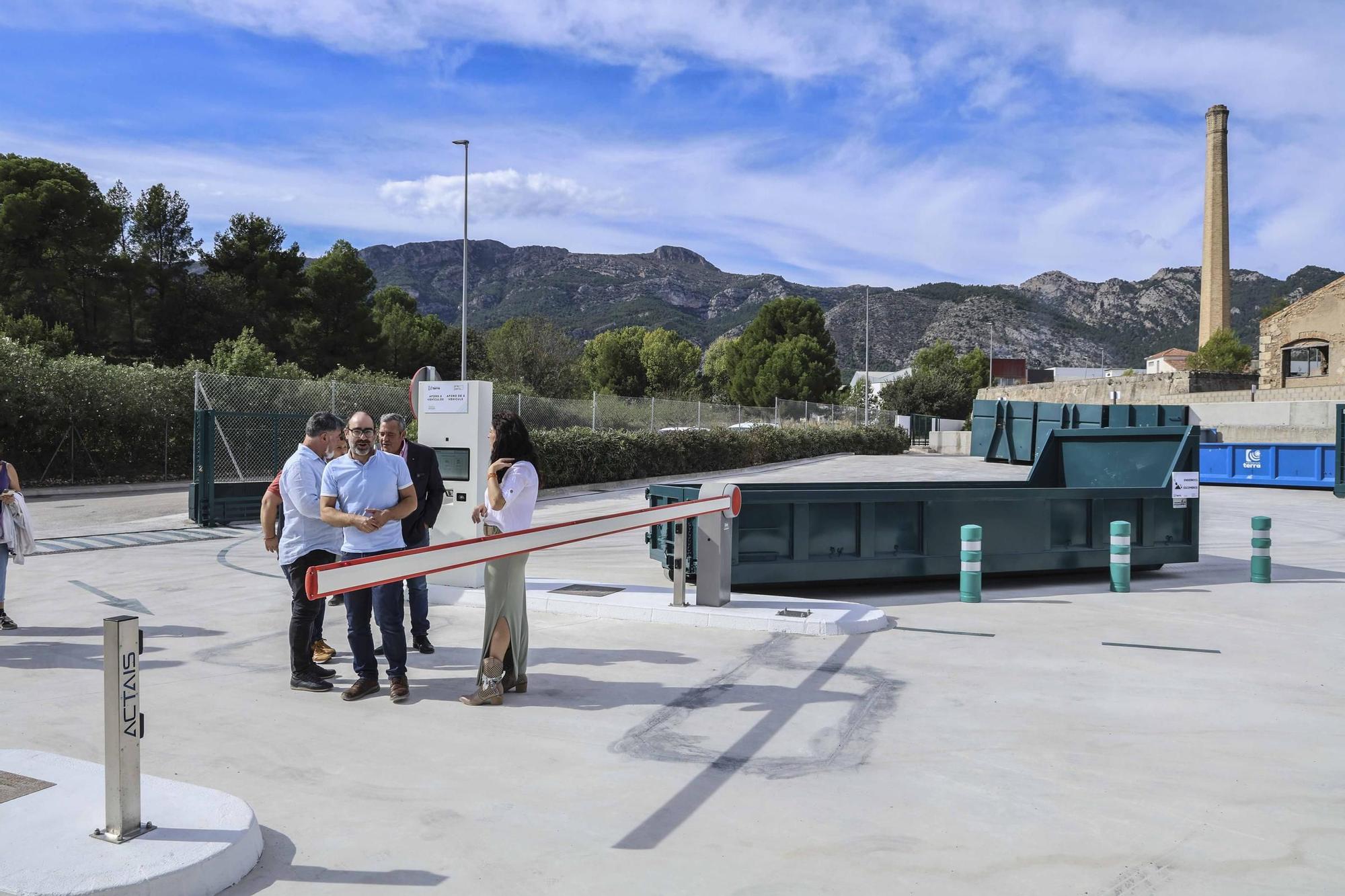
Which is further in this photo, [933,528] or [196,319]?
[196,319]

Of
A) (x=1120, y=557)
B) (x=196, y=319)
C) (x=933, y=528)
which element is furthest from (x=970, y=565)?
(x=196, y=319)

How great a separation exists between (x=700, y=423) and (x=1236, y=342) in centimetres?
6351

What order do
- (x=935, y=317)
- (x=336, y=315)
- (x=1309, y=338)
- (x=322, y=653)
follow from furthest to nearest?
(x=935, y=317), (x=336, y=315), (x=1309, y=338), (x=322, y=653)

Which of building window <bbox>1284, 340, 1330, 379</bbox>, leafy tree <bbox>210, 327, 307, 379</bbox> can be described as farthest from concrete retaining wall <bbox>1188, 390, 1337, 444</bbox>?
leafy tree <bbox>210, 327, 307, 379</bbox>

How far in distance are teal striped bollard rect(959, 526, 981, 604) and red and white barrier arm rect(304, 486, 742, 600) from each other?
3463 mm

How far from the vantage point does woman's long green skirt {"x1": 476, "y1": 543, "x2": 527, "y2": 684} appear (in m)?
6.22

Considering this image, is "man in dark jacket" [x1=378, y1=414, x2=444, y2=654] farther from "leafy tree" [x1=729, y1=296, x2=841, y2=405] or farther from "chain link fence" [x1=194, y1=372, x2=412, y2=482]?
"leafy tree" [x1=729, y1=296, x2=841, y2=405]

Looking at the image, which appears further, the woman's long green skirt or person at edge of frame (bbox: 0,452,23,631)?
person at edge of frame (bbox: 0,452,23,631)

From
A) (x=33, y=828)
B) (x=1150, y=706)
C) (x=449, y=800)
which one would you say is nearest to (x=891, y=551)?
(x=1150, y=706)

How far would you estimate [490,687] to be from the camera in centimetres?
619

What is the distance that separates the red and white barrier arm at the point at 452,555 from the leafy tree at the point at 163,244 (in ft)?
145

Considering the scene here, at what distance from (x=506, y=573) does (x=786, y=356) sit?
2844 inches

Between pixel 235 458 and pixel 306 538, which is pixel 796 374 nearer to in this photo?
pixel 235 458

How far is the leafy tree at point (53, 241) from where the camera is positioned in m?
38.2
